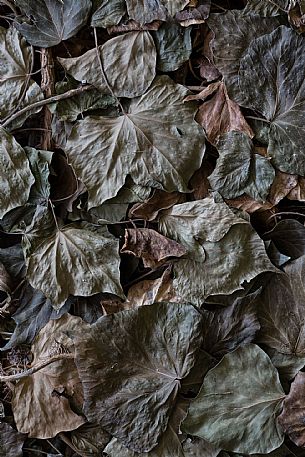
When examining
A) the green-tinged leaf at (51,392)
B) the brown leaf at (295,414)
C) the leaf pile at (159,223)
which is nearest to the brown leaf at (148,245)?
the leaf pile at (159,223)

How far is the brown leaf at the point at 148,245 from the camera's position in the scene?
0.84 meters

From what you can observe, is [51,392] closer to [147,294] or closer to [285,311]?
[147,294]

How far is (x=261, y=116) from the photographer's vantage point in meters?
0.85

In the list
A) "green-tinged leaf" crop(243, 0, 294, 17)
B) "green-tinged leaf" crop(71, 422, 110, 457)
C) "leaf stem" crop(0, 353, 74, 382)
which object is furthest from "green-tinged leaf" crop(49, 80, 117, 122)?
"green-tinged leaf" crop(71, 422, 110, 457)

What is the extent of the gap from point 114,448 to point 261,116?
0.49 meters

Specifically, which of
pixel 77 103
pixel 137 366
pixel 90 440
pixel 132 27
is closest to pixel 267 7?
pixel 132 27

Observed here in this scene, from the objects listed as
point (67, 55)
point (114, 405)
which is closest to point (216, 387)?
point (114, 405)

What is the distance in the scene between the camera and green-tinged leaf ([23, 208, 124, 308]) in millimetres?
855

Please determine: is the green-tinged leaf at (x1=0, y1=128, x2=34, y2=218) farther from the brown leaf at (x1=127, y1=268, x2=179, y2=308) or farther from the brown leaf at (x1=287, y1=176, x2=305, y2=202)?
the brown leaf at (x1=287, y1=176, x2=305, y2=202)

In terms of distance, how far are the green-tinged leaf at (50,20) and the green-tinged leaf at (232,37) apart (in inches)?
7.0

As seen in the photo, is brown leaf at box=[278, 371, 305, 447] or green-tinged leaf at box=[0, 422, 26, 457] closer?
brown leaf at box=[278, 371, 305, 447]

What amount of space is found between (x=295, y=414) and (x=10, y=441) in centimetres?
40

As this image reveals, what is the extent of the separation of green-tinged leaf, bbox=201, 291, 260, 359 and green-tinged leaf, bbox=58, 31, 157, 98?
312mm

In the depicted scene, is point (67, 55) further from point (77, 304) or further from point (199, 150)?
Answer: point (77, 304)
